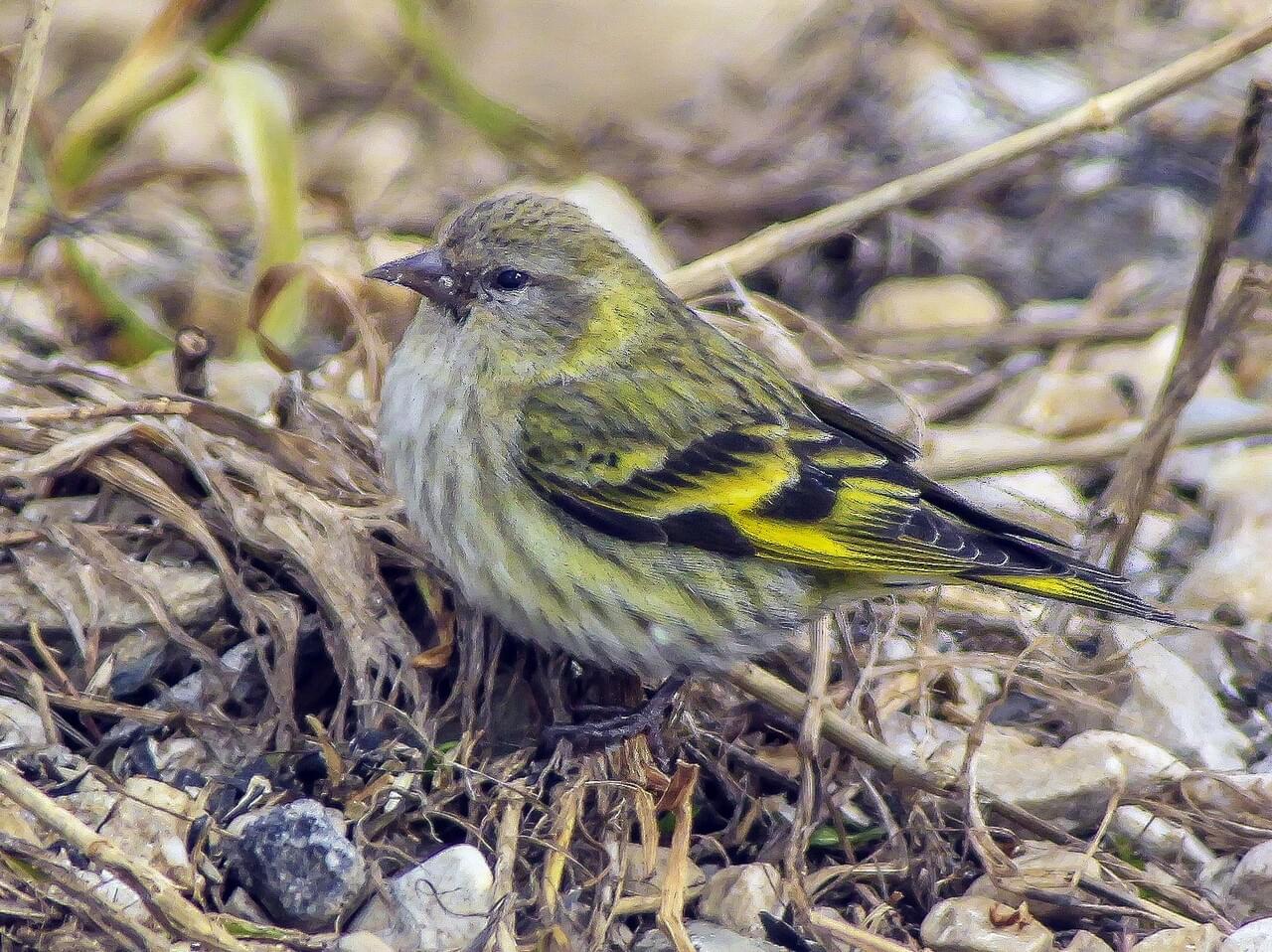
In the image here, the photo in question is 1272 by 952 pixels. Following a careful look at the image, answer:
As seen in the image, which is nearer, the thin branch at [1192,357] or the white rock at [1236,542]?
the thin branch at [1192,357]

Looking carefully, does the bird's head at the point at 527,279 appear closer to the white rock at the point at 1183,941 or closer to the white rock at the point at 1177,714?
the white rock at the point at 1177,714

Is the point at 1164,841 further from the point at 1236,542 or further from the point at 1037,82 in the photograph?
the point at 1037,82

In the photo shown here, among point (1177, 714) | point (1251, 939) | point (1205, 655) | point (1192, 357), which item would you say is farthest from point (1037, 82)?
point (1251, 939)

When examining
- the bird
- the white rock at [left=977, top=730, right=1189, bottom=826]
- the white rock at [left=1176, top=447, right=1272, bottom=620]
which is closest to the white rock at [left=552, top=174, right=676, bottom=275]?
the bird

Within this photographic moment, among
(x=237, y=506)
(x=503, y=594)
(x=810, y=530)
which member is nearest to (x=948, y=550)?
(x=810, y=530)

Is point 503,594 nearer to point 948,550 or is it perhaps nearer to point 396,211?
point 948,550

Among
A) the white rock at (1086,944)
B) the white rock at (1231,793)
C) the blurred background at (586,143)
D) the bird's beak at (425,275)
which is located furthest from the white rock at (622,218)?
the white rock at (1086,944)

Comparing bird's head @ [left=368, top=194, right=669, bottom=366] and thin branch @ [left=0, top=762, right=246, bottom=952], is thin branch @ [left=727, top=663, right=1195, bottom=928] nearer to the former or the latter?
bird's head @ [left=368, top=194, right=669, bottom=366]
